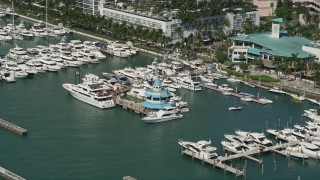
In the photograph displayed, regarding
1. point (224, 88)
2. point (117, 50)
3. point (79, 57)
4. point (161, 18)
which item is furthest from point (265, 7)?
point (224, 88)

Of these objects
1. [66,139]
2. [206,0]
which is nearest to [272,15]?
[206,0]

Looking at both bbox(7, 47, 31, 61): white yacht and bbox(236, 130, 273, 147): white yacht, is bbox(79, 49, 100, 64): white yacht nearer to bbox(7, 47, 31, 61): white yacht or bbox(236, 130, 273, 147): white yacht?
bbox(7, 47, 31, 61): white yacht

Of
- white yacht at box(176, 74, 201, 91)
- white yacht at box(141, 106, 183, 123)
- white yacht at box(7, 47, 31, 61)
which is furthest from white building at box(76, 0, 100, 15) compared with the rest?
white yacht at box(141, 106, 183, 123)

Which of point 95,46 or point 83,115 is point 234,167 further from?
point 95,46

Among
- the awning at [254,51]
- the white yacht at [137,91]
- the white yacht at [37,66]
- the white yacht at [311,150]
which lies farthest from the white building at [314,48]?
the white yacht at [37,66]

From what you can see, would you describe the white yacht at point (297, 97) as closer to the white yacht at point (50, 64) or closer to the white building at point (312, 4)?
the white yacht at point (50, 64)

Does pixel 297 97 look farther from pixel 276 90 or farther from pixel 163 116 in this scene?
pixel 163 116
